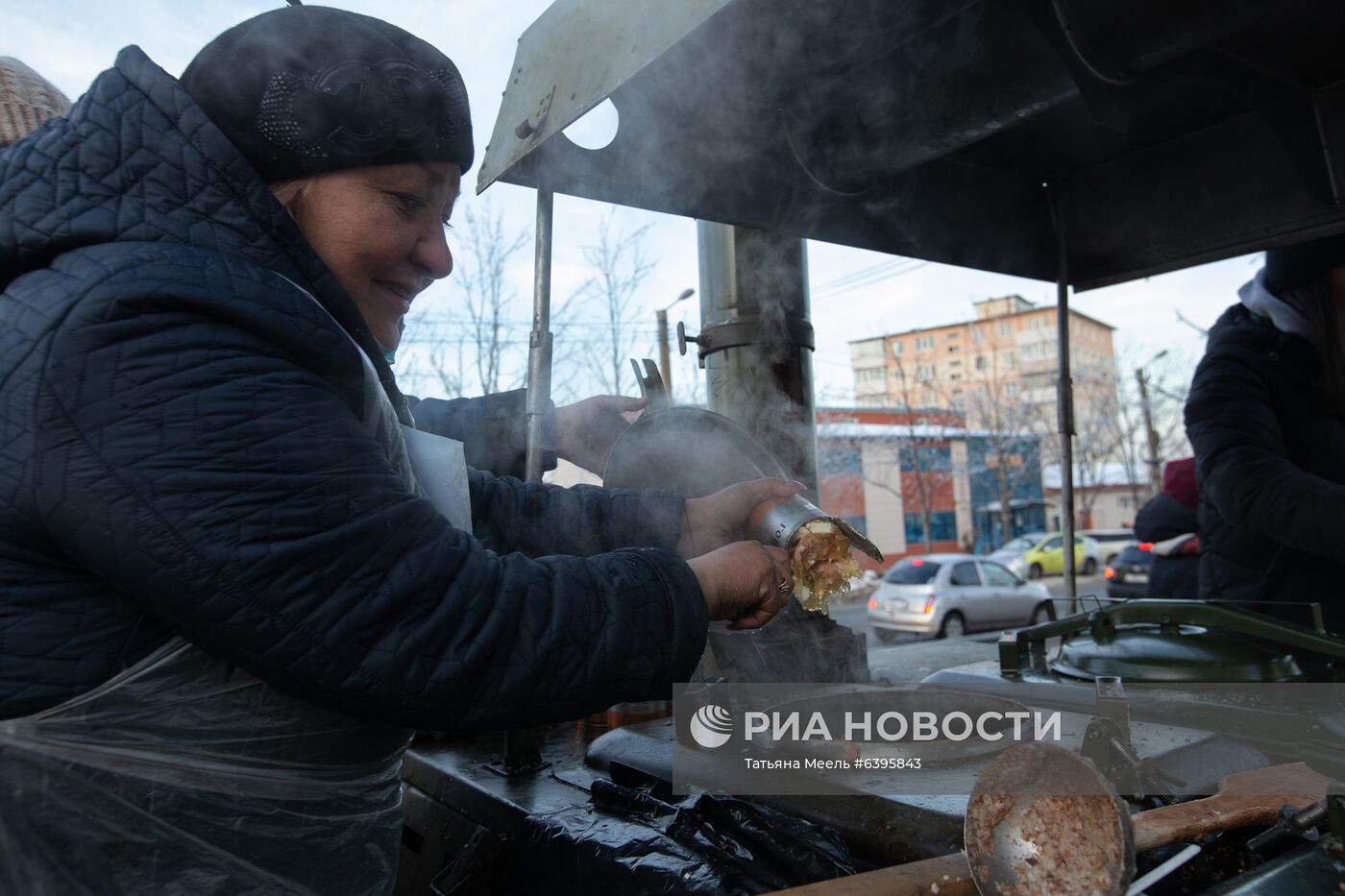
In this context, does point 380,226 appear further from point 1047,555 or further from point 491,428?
point 1047,555

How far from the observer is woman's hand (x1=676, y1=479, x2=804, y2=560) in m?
1.89

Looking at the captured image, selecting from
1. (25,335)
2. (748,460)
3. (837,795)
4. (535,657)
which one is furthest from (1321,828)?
(25,335)

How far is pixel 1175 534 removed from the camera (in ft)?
14.6

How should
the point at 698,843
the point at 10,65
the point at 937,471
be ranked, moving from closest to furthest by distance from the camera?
the point at 698,843, the point at 10,65, the point at 937,471

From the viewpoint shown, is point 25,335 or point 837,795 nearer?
point 25,335

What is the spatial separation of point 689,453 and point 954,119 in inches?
52.7

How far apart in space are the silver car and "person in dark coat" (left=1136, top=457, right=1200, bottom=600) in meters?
9.99

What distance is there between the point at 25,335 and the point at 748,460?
66.8 inches

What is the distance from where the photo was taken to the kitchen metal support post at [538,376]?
221cm

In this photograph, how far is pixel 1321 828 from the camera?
1.31 metres

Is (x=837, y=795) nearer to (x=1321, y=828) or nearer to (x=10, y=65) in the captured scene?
(x=1321, y=828)

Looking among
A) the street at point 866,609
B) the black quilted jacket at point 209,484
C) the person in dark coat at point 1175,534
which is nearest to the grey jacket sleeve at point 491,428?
the black quilted jacket at point 209,484

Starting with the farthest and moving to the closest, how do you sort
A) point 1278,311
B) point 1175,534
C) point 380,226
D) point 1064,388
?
point 1175,534 < point 1064,388 < point 1278,311 < point 380,226

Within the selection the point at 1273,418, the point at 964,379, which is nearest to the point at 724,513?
the point at 1273,418
